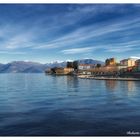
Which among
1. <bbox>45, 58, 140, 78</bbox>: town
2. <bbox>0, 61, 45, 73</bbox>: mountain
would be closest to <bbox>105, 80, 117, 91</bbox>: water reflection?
<bbox>45, 58, 140, 78</bbox>: town

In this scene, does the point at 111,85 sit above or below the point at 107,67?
below

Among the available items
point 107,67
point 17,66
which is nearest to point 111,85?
point 107,67

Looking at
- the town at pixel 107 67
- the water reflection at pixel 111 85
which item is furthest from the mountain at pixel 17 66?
the water reflection at pixel 111 85

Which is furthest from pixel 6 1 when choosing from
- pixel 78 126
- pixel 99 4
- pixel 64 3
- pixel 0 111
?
pixel 0 111

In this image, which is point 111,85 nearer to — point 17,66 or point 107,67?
point 107,67

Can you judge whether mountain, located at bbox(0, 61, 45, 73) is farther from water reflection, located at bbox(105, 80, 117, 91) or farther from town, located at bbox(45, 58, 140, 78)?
water reflection, located at bbox(105, 80, 117, 91)

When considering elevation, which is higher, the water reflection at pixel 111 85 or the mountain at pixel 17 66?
the mountain at pixel 17 66

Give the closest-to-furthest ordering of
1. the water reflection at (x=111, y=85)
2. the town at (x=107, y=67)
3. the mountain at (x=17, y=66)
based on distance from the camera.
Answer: the mountain at (x=17, y=66), the town at (x=107, y=67), the water reflection at (x=111, y=85)

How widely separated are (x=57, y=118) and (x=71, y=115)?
0.23m

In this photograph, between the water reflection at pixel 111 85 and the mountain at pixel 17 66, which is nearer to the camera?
the mountain at pixel 17 66

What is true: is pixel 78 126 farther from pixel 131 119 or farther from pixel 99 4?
pixel 99 4

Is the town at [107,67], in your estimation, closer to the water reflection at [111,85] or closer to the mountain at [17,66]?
the mountain at [17,66]

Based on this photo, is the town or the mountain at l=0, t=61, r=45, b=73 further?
the town

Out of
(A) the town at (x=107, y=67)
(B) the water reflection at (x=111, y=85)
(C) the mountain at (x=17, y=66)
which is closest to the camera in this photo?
(C) the mountain at (x=17, y=66)
